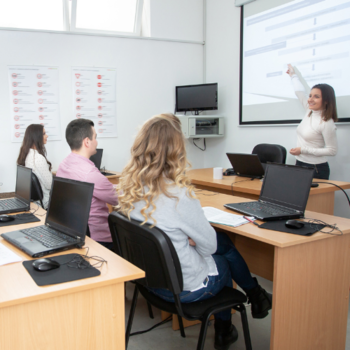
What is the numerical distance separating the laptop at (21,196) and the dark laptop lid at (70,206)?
0.54m

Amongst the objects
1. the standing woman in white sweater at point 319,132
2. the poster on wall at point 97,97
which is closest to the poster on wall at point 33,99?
the poster on wall at point 97,97

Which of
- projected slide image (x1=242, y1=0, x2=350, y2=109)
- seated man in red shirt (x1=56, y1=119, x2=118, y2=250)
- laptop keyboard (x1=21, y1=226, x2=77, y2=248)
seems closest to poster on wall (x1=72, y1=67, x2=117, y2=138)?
projected slide image (x1=242, y1=0, x2=350, y2=109)

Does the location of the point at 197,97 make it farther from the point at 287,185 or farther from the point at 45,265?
the point at 45,265

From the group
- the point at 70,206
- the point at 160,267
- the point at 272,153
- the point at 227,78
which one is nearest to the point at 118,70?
the point at 227,78

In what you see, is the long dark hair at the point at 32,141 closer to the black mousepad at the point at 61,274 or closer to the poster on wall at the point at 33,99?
the poster on wall at the point at 33,99

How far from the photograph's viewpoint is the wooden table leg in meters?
1.74

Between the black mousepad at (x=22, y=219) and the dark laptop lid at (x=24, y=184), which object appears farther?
the dark laptop lid at (x=24, y=184)

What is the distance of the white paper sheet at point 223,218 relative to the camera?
1940 mm

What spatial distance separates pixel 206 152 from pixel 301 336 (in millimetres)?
4096

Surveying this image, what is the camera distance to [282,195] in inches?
85.0

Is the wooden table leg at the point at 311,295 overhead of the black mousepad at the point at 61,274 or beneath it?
Result: beneath

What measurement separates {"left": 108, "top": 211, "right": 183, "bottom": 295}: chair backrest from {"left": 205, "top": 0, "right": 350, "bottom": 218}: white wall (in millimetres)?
3207

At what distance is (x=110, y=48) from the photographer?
4941 millimetres

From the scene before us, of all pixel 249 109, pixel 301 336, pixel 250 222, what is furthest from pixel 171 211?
pixel 249 109
